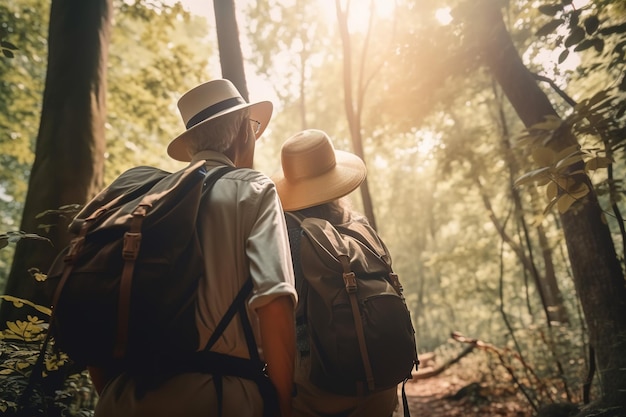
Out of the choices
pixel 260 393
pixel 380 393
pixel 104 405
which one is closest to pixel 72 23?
pixel 104 405

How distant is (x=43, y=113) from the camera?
289cm

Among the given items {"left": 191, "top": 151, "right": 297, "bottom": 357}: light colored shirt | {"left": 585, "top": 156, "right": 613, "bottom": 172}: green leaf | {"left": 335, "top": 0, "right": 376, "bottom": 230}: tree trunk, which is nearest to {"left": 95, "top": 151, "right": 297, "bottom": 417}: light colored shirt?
{"left": 191, "top": 151, "right": 297, "bottom": 357}: light colored shirt

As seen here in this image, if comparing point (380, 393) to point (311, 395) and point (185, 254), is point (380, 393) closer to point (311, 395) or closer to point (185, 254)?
point (311, 395)

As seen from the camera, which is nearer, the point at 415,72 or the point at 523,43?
the point at 415,72

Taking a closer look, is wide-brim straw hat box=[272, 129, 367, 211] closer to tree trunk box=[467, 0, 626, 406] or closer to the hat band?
the hat band

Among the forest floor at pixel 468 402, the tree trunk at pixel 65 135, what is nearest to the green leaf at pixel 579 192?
the tree trunk at pixel 65 135

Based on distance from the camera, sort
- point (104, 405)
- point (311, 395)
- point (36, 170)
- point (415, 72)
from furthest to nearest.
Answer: point (415, 72), point (36, 170), point (311, 395), point (104, 405)

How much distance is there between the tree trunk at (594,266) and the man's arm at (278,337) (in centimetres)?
294

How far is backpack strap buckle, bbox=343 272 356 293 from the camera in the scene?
165 centimetres

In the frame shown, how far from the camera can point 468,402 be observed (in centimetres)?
688

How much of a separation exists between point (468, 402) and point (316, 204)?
6.88 meters

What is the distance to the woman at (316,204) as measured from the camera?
5.79 ft

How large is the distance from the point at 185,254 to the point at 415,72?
5798mm

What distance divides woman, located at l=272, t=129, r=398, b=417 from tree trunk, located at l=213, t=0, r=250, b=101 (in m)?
1.01
